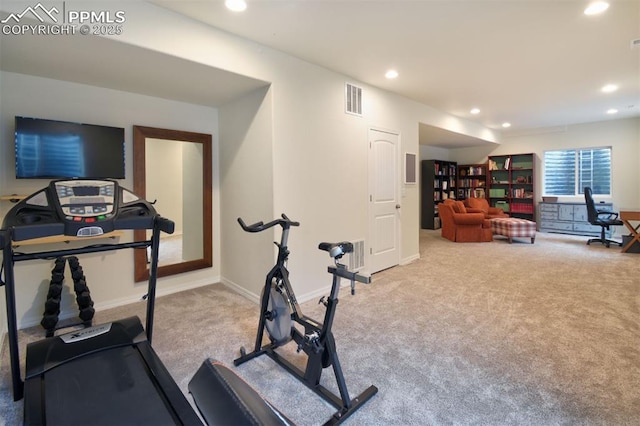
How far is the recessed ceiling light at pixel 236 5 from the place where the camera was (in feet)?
7.66

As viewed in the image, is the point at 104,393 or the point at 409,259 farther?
the point at 409,259

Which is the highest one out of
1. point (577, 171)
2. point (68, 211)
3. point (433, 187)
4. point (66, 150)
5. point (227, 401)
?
point (577, 171)

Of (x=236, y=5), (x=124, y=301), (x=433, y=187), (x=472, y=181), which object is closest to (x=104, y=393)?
(x=124, y=301)

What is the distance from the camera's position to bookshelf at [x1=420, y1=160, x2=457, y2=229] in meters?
8.49

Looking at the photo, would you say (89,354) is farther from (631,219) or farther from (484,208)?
(484,208)

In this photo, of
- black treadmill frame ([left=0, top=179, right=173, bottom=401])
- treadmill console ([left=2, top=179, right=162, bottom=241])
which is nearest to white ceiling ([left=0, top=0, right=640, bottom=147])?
treadmill console ([left=2, top=179, right=162, bottom=241])

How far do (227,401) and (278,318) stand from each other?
59.3 inches

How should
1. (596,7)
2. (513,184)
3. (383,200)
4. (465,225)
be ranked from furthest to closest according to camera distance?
(513,184) < (465,225) < (383,200) < (596,7)

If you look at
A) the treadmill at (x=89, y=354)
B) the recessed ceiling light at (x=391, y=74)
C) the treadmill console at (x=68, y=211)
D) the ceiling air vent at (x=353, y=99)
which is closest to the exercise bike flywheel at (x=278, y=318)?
the treadmill at (x=89, y=354)

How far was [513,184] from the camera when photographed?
8375 millimetres

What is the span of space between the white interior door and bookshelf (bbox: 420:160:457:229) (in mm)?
4186

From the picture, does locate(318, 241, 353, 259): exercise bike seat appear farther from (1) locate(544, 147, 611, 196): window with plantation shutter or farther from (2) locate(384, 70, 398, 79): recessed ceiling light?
(1) locate(544, 147, 611, 196): window with plantation shutter

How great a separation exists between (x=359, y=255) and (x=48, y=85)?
3.72m

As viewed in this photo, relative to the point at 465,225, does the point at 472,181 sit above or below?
above
